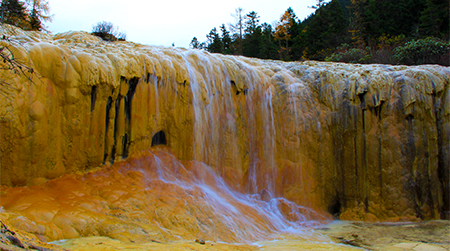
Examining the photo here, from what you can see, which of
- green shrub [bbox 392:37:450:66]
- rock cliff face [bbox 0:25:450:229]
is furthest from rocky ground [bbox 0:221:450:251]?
green shrub [bbox 392:37:450:66]

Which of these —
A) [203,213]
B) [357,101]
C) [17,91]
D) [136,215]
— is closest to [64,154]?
[17,91]

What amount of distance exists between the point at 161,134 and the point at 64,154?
2472 millimetres

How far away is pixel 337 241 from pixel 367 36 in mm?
27332

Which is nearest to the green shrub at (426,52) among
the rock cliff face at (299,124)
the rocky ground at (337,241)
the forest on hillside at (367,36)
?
the forest on hillside at (367,36)

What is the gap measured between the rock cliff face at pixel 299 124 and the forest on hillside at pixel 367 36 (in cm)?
957

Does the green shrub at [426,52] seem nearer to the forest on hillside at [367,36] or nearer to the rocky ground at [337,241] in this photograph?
the forest on hillside at [367,36]

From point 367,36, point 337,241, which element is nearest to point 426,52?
point 367,36

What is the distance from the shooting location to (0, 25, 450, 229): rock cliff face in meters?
8.46

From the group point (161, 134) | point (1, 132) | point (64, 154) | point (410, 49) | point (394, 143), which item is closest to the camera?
point (1, 132)

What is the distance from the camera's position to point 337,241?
7500mm

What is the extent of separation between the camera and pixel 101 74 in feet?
23.6

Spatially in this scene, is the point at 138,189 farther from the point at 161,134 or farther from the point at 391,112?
the point at 391,112

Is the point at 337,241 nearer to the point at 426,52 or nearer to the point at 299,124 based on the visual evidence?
the point at 299,124

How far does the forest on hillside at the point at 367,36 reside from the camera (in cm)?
1952
